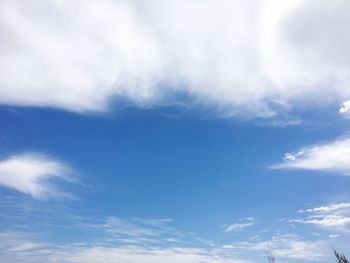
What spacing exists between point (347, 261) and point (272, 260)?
15159 millimetres

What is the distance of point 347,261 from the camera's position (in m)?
36.8

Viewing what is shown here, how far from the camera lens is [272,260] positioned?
1898 inches

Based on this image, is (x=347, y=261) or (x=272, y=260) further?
(x=272, y=260)
